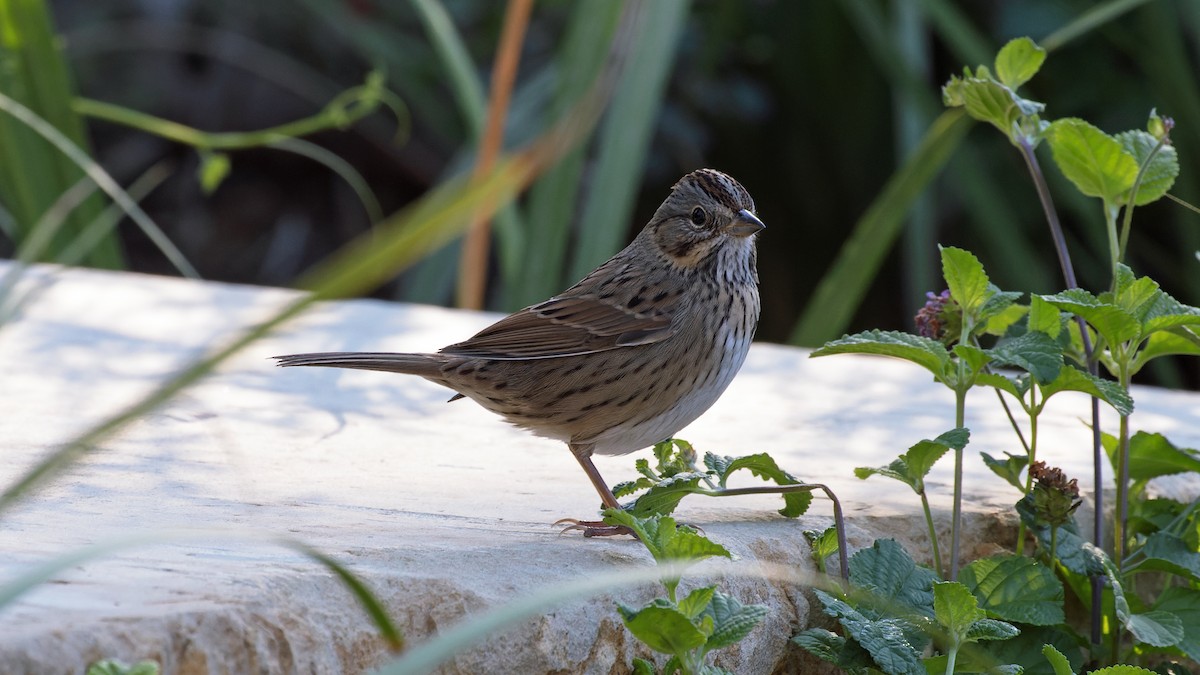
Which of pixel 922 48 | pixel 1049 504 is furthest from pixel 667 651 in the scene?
pixel 922 48

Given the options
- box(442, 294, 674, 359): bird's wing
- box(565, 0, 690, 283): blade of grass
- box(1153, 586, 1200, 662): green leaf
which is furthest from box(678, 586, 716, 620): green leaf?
box(565, 0, 690, 283): blade of grass

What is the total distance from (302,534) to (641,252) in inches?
47.2

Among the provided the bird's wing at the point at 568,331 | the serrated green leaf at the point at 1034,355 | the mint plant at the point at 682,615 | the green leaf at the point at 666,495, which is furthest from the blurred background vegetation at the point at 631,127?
the mint plant at the point at 682,615

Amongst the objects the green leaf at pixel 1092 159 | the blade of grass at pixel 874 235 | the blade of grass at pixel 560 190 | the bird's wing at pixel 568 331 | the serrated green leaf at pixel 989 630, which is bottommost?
the serrated green leaf at pixel 989 630

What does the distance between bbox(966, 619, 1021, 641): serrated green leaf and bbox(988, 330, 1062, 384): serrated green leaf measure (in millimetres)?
374

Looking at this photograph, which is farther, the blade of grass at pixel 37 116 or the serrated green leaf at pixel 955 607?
the blade of grass at pixel 37 116

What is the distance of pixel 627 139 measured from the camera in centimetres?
461

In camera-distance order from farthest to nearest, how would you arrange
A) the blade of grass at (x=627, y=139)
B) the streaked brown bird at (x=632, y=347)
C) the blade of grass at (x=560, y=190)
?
the blade of grass at (x=627, y=139), the blade of grass at (x=560, y=190), the streaked brown bird at (x=632, y=347)

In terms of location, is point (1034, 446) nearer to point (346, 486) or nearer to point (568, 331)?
point (568, 331)

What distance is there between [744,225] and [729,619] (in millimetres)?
1197

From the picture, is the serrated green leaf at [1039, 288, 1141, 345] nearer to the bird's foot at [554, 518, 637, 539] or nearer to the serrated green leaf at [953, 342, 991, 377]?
the serrated green leaf at [953, 342, 991, 377]

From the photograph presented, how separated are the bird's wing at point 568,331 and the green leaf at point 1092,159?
78 centimetres

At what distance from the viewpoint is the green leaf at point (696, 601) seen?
1.78m

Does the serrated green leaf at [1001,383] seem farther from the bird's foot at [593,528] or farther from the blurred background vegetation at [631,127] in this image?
the blurred background vegetation at [631,127]
